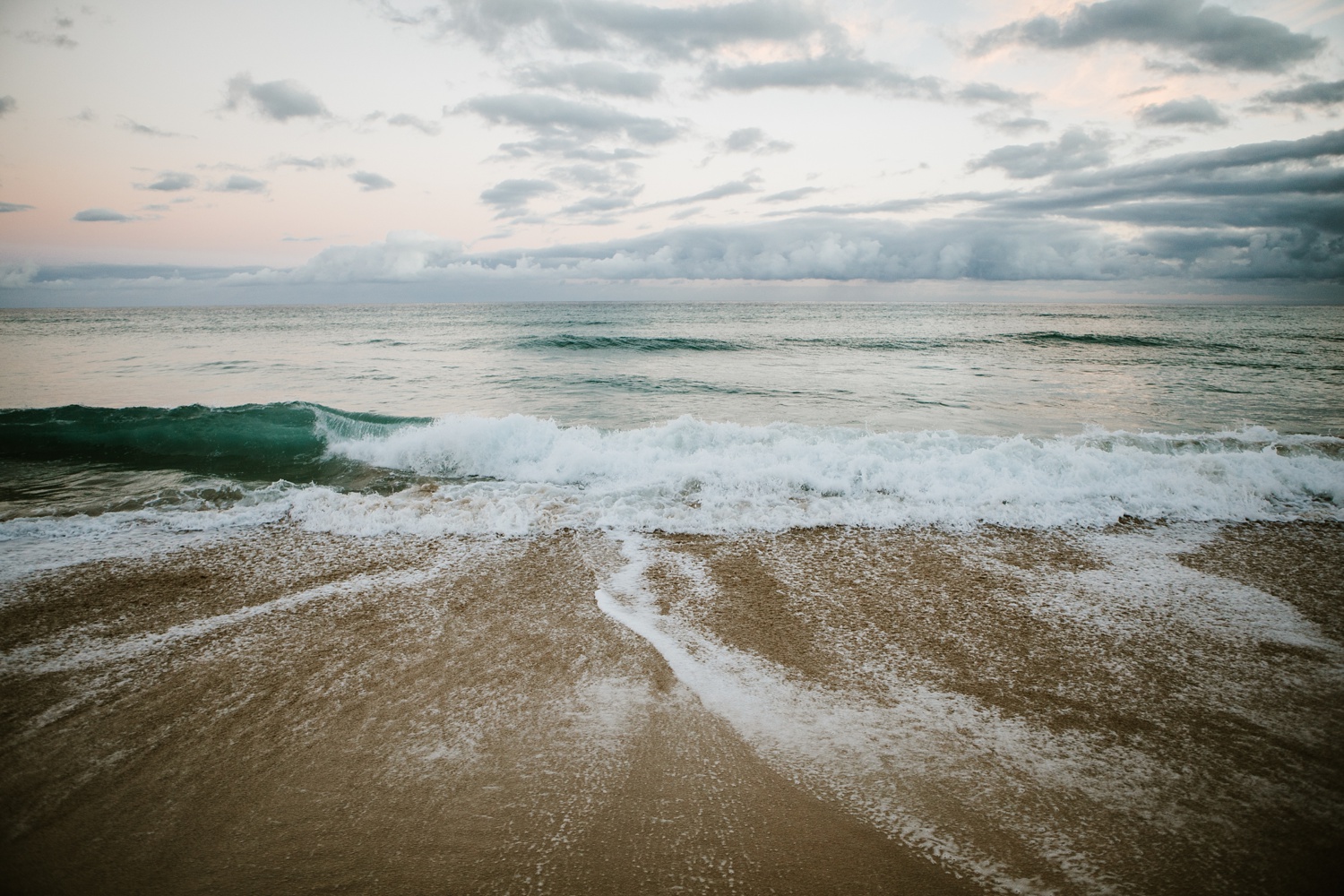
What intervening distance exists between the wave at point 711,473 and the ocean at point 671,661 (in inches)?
2.4

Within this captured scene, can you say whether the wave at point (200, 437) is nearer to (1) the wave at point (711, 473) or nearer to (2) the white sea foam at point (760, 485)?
(1) the wave at point (711, 473)

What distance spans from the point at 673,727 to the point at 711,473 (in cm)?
430

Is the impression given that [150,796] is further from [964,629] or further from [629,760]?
[964,629]

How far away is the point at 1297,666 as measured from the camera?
3.61 meters

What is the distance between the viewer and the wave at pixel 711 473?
20.3 feet

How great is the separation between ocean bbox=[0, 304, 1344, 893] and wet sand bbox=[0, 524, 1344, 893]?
20 mm

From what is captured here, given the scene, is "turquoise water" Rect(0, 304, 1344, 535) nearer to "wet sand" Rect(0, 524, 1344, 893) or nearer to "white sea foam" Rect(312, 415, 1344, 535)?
"white sea foam" Rect(312, 415, 1344, 535)

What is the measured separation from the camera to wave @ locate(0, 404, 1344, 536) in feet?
20.3

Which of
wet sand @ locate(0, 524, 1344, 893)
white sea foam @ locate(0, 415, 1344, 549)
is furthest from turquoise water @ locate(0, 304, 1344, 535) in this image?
wet sand @ locate(0, 524, 1344, 893)

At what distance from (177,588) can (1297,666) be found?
26.7ft

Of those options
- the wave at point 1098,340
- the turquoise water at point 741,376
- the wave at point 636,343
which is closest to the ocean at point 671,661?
the turquoise water at point 741,376

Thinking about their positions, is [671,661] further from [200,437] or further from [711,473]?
[200,437]

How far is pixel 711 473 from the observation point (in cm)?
719

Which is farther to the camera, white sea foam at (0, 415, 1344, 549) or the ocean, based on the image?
white sea foam at (0, 415, 1344, 549)
